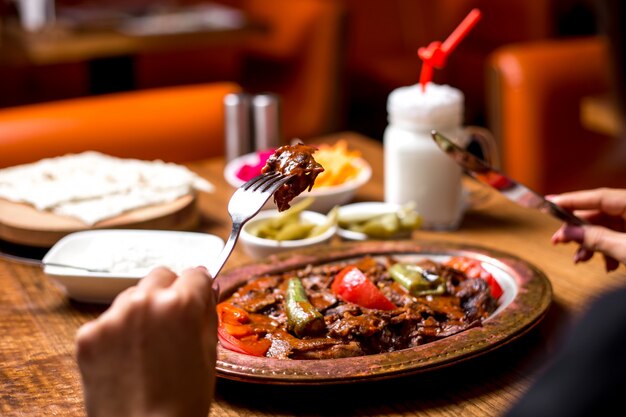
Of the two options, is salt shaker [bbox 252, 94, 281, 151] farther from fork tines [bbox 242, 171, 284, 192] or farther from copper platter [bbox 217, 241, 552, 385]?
fork tines [bbox 242, 171, 284, 192]

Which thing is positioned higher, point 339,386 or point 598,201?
point 598,201

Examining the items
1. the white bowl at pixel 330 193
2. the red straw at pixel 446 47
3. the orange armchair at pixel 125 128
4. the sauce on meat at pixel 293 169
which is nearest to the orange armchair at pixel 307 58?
the orange armchair at pixel 125 128

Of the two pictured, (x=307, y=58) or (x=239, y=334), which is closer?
(x=239, y=334)

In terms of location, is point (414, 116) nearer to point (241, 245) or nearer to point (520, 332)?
point (241, 245)

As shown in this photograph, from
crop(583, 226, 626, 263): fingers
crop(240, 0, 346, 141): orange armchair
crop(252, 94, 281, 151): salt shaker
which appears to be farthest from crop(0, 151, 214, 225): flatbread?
crop(240, 0, 346, 141): orange armchair

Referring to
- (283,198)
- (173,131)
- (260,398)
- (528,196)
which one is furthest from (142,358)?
(173,131)

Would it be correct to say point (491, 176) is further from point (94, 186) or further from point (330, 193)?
point (94, 186)

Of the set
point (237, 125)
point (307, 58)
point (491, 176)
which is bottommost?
point (307, 58)

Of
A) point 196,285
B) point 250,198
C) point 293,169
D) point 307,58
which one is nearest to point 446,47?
point 293,169
